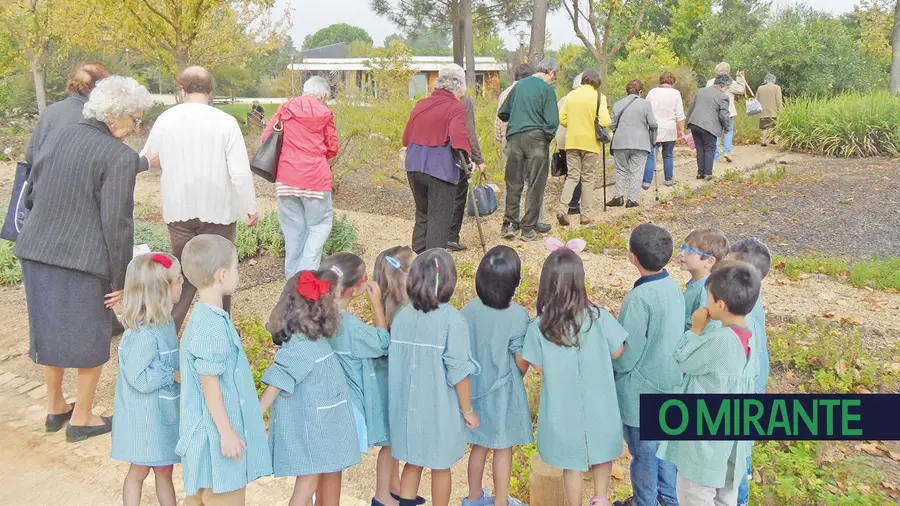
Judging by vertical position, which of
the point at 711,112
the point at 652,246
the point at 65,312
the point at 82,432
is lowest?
the point at 82,432

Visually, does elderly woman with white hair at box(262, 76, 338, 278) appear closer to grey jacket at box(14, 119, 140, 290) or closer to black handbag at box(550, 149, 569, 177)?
grey jacket at box(14, 119, 140, 290)

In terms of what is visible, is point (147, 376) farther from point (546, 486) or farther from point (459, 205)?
point (459, 205)

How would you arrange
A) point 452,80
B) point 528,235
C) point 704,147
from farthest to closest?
point 704,147 < point 528,235 < point 452,80

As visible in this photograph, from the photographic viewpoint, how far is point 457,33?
27141 millimetres

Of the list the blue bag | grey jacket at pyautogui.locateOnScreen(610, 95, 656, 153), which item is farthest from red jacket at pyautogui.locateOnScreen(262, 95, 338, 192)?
grey jacket at pyautogui.locateOnScreen(610, 95, 656, 153)

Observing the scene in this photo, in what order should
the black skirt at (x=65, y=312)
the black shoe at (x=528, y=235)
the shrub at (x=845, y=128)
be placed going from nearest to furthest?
the black skirt at (x=65, y=312), the black shoe at (x=528, y=235), the shrub at (x=845, y=128)

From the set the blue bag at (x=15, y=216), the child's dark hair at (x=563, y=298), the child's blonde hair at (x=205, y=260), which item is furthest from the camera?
the blue bag at (x=15, y=216)

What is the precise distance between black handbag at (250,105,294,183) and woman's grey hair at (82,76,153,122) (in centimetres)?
174

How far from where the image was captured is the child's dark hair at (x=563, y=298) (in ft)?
10.2

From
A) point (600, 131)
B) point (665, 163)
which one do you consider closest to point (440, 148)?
point (600, 131)

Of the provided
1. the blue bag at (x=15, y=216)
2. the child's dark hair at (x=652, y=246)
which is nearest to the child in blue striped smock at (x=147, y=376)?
the blue bag at (x=15, y=216)

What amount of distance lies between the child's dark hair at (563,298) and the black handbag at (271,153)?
3.16m

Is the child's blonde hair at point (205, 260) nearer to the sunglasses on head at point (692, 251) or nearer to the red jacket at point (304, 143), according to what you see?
the sunglasses on head at point (692, 251)

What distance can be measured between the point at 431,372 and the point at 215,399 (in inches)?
34.2
